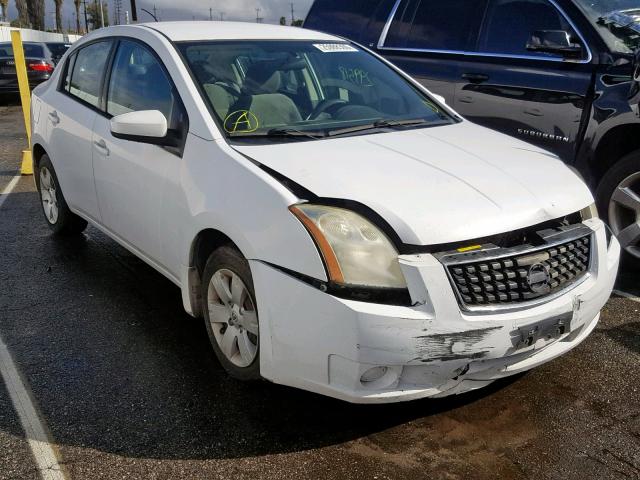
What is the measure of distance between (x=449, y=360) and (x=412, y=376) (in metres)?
0.15

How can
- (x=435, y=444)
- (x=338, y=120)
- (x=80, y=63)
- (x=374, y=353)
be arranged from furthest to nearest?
(x=80, y=63), (x=338, y=120), (x=435, y=444), (x=374, y=353)

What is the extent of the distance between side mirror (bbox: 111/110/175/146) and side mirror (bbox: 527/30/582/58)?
2.63 metres

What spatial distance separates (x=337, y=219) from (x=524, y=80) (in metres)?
2.87

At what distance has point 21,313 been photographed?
13.5 feet

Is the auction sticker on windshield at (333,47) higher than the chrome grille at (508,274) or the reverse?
higher

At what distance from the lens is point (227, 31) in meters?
4.05

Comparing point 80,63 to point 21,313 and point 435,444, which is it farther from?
point 435,444

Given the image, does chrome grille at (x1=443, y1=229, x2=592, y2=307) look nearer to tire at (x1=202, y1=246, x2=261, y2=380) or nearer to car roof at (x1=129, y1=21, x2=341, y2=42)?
tire at (x1=202, y1=246, x2=261, y2=380)

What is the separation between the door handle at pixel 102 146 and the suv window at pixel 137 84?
0.20 m

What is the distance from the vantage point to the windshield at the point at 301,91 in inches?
137

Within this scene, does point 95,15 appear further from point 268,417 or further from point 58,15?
point 268,417

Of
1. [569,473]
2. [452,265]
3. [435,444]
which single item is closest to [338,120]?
[452,265]

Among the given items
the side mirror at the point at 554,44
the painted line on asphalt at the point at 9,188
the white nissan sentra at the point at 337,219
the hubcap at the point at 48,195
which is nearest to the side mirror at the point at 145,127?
the white nissan sentra at the point at 337,219

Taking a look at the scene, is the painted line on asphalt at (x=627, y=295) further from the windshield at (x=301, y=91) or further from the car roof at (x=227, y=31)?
the car roof at (x=227, y=31)
